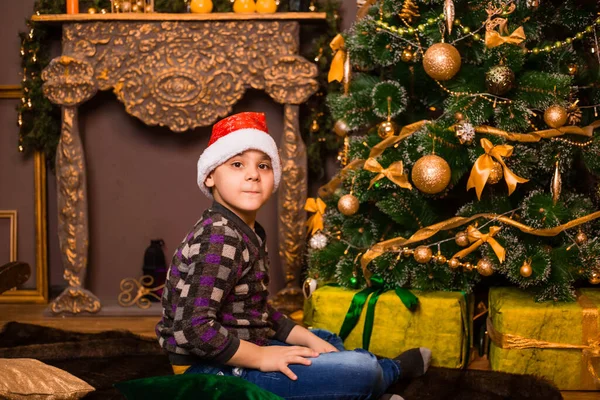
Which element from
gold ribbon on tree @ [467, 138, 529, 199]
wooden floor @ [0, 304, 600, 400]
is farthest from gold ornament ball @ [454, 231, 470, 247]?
wooden floor @ [0, 304, 600, 400]

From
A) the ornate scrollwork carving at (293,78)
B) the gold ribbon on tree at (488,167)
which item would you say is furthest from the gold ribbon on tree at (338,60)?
the gold ribbon on tree at (488,167)

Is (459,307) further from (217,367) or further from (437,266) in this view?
(217,367)

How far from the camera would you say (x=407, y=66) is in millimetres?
2715

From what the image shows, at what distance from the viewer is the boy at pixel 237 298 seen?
1.79m

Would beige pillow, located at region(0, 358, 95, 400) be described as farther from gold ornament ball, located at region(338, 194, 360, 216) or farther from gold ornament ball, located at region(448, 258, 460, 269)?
gold ornament ball, located at region(448, 258, 460, 269)

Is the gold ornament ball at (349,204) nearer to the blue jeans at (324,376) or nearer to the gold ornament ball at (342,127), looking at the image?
the gold ornament ball at (342,127)

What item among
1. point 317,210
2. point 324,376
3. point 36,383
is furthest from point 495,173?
point 36,383

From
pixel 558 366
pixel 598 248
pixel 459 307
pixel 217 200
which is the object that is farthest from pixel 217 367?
pixel 598 248

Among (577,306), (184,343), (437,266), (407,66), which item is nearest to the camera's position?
(184,343)

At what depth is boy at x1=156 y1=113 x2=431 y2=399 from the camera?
1788mm

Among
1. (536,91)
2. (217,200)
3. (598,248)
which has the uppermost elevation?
(536,91)

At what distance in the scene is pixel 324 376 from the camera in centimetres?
187

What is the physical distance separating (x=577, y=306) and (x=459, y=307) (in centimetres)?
36

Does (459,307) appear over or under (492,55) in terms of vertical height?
under
